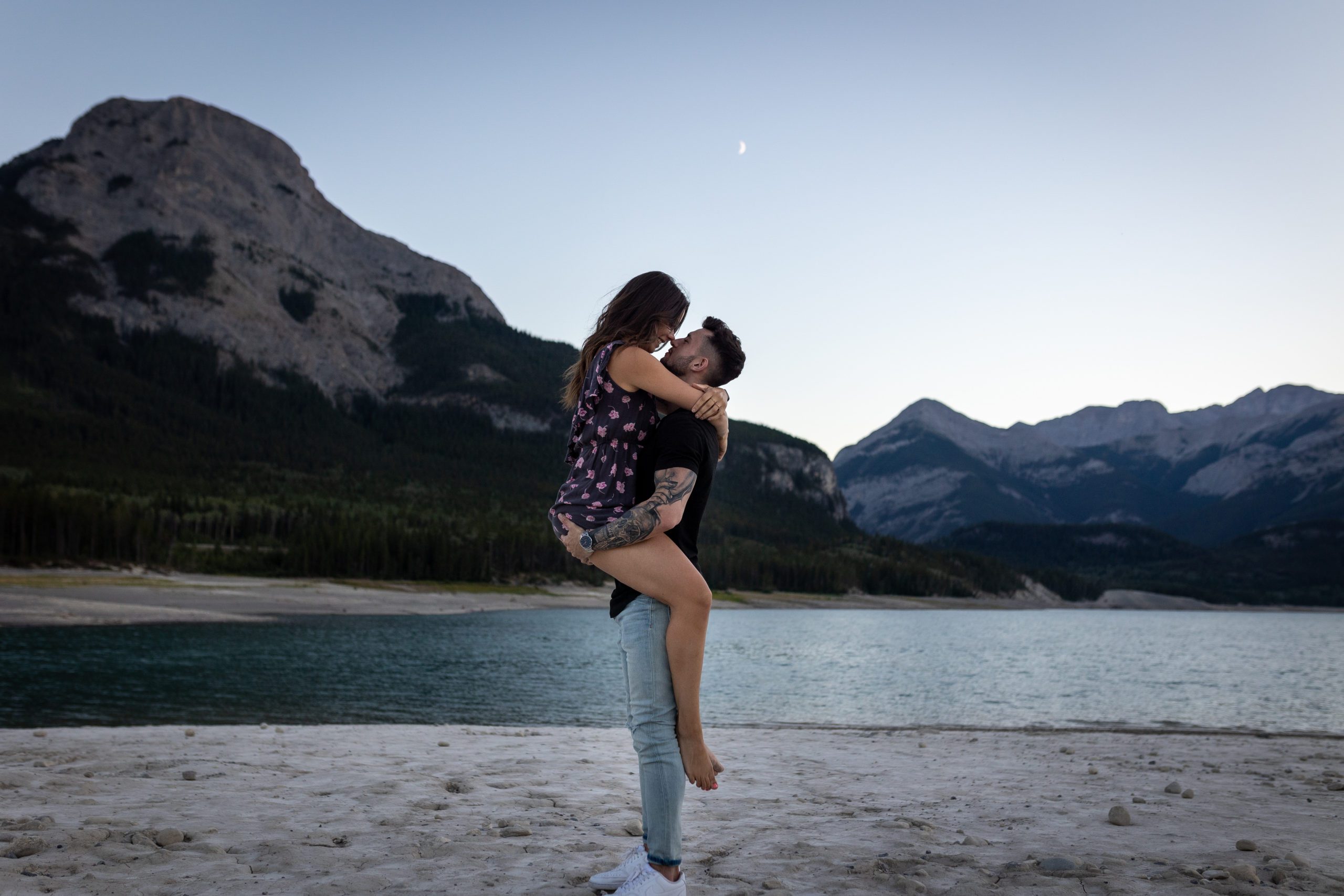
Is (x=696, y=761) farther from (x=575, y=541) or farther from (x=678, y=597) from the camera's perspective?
(x=575, y=541)

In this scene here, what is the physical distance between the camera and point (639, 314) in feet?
15.3

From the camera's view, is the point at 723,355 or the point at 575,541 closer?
the point at 575,541

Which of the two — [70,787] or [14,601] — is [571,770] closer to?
[70,787]

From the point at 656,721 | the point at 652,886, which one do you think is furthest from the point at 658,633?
the point at 652,886

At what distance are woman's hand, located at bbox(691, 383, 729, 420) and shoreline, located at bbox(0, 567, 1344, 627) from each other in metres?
57.1

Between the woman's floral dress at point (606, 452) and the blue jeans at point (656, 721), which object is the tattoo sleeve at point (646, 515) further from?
the blue jeans at point (656, 721)

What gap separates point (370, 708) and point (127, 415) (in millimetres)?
190253

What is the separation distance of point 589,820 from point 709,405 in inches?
168

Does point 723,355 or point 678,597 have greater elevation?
point 723,355

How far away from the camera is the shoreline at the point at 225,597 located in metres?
54.3

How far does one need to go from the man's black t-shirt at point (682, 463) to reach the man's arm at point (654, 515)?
7 centimetres

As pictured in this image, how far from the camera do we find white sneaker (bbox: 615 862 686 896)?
435 centimetres

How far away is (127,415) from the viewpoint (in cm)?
17912

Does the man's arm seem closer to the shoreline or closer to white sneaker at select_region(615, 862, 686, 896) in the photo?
white sneaker at select_region(615, 862, 686, 896)
